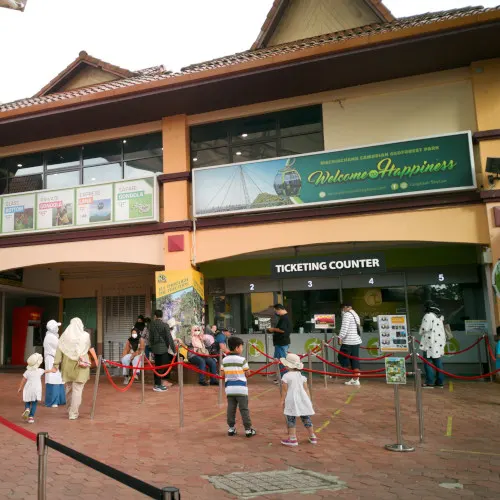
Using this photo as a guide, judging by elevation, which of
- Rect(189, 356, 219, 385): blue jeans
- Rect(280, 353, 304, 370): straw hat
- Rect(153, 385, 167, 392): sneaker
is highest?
Rect(280, 353, 304, 370): straw hat

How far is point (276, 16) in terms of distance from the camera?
15555mm

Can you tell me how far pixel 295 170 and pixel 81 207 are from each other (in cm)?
605

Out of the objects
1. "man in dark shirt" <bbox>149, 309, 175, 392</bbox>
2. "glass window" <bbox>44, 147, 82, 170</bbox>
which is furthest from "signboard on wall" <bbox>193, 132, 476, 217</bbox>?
"glass window" <bbox>44, 147, 82, 170</bbox>

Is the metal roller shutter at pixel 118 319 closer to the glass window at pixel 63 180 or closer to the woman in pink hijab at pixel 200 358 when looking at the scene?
the glass window at pixel 63 180

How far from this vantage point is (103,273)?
60.7 ft

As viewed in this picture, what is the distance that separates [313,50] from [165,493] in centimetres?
1066

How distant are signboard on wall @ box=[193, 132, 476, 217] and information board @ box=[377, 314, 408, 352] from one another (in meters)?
5.03

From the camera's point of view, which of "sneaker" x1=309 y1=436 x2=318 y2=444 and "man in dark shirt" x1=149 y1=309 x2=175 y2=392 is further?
"man in dark shirt" x1=149 y1=309 x2=175 y2=392

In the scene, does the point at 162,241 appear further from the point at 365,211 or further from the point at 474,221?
the point at 474,221

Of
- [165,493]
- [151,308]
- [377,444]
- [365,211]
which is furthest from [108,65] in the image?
[165,493]

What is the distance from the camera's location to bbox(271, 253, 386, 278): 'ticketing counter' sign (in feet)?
36.7

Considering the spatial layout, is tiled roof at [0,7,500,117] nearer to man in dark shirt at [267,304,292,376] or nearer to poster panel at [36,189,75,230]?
poster panel at [36,189,75,230]

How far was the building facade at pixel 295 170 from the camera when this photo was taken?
11.2 meters

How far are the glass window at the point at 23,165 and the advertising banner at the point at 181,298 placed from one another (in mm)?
5707
